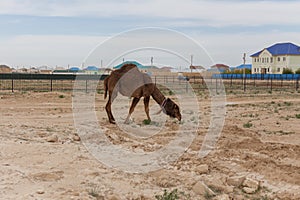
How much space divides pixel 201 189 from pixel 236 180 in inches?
28.0

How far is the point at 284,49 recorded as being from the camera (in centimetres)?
8731

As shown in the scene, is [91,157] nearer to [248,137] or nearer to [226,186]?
→ [226,186]

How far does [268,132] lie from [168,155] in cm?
458

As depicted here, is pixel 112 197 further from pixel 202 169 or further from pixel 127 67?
pixel 127 67

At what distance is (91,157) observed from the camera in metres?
7.92

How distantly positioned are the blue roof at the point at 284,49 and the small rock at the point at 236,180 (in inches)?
3253

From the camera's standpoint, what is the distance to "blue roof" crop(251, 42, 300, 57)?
281ft

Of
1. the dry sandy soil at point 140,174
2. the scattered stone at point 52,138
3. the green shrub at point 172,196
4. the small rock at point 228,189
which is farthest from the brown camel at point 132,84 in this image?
the green shrub at point 172,196

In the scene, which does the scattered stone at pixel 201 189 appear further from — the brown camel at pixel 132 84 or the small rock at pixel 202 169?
the brown camel at pixel 132 84

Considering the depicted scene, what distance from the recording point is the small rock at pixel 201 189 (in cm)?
647

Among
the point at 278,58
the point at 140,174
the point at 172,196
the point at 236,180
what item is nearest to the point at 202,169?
the point at 236,180

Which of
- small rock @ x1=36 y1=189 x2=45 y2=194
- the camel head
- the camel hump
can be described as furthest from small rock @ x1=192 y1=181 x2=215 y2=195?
the camel hump

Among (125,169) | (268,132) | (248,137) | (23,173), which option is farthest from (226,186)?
(268,132)

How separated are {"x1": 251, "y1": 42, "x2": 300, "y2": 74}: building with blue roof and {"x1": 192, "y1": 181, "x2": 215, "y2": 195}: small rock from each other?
3255 inches
